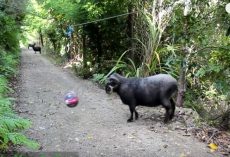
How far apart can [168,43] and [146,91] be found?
3495 mm

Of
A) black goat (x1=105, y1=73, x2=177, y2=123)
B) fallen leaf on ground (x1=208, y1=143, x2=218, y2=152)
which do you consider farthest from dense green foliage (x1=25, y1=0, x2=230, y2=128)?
fallen leaf on ground (x1=208, y1=143, x2=218, y2=152)

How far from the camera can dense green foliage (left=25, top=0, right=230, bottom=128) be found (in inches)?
295

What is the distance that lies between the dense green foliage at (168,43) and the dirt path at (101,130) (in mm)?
1190

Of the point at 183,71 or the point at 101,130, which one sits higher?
the point at 183,71

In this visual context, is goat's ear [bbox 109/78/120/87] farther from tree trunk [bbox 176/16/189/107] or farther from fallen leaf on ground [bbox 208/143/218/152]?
fallen leaf on ground [bbox 208/143/218/152]

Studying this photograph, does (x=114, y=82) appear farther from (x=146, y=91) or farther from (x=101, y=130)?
(x=101, y=130)

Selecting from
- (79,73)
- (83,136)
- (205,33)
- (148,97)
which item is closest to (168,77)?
(148,97)

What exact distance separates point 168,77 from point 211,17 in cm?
163

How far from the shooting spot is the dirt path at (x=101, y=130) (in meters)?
6.38

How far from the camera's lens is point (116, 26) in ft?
45.9

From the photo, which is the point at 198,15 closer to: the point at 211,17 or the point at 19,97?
the point at 211,17

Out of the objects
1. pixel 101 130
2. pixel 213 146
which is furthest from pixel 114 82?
pixel 213 146

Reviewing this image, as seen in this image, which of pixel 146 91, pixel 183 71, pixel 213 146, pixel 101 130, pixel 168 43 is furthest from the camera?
pixel 168 43

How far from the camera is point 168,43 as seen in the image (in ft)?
36.0
